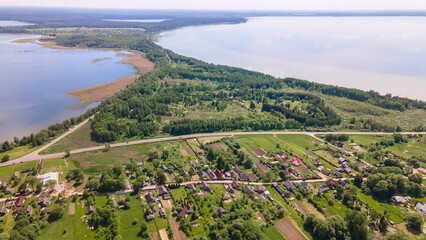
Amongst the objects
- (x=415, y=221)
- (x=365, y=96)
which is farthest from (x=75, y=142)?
(x=365, y=96)

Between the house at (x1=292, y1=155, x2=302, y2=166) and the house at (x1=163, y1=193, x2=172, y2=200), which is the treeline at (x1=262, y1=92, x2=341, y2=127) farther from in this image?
the house at (x1=163, y1=193, x2=172, y2=200)

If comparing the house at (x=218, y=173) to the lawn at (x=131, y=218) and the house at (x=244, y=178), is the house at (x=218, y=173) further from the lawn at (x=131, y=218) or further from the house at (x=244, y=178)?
the lawn at (x=131, y=218)

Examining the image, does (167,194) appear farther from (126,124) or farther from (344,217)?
(126,124)

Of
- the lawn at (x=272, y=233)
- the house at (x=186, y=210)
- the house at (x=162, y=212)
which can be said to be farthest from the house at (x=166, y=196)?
the lawn at (x=272, y=233)

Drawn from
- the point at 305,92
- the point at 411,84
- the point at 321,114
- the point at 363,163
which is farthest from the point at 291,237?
the point at 411,84

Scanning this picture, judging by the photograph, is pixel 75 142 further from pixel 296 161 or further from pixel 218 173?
pixel 296 161

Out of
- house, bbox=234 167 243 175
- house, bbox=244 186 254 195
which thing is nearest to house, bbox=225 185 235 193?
house, bbox=244 186 254 195
